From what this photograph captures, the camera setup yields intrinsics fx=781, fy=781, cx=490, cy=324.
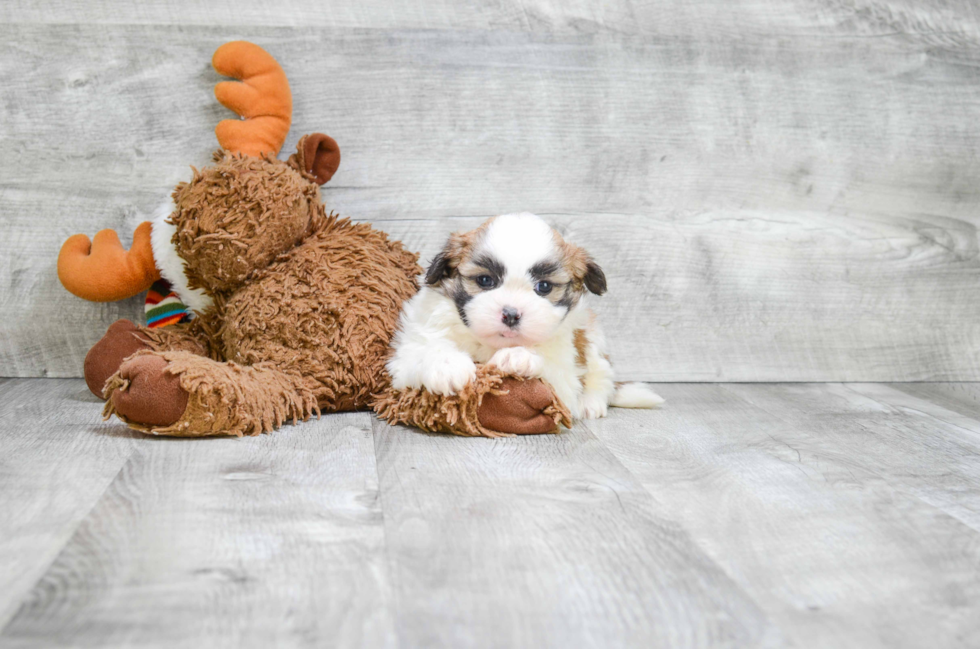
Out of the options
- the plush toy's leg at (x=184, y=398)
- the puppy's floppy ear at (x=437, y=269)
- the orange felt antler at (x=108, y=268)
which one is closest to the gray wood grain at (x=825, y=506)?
the puppy's floppy ear at (x=437, y=269)

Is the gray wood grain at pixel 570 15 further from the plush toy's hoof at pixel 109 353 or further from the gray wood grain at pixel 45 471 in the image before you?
the gray wood grain at pixel 45 471

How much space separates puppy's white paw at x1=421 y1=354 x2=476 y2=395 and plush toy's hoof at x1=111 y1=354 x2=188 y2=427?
40 cm

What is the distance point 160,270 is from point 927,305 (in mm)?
1891

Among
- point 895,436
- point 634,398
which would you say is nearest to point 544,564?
point 634,398

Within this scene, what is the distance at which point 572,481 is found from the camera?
115 cm

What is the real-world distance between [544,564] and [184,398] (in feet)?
2.24

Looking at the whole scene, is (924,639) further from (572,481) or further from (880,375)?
(880,375)

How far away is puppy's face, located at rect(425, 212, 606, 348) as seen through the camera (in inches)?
53.2

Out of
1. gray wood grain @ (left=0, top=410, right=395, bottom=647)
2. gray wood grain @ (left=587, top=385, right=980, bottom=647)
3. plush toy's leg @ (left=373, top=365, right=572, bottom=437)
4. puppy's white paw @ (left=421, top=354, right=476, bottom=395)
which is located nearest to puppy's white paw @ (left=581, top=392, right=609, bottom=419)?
gray wood grain @ (left=587, top=385, right=980, bottom=647)

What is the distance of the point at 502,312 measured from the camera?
1343mm

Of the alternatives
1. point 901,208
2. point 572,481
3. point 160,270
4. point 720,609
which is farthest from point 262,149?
point 901,208

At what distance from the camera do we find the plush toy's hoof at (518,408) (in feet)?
4.51

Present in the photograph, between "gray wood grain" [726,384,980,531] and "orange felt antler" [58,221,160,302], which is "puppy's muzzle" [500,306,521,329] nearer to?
"gray wood grain" [726,384,980,531]

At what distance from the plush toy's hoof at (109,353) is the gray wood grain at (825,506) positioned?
0.94 m
